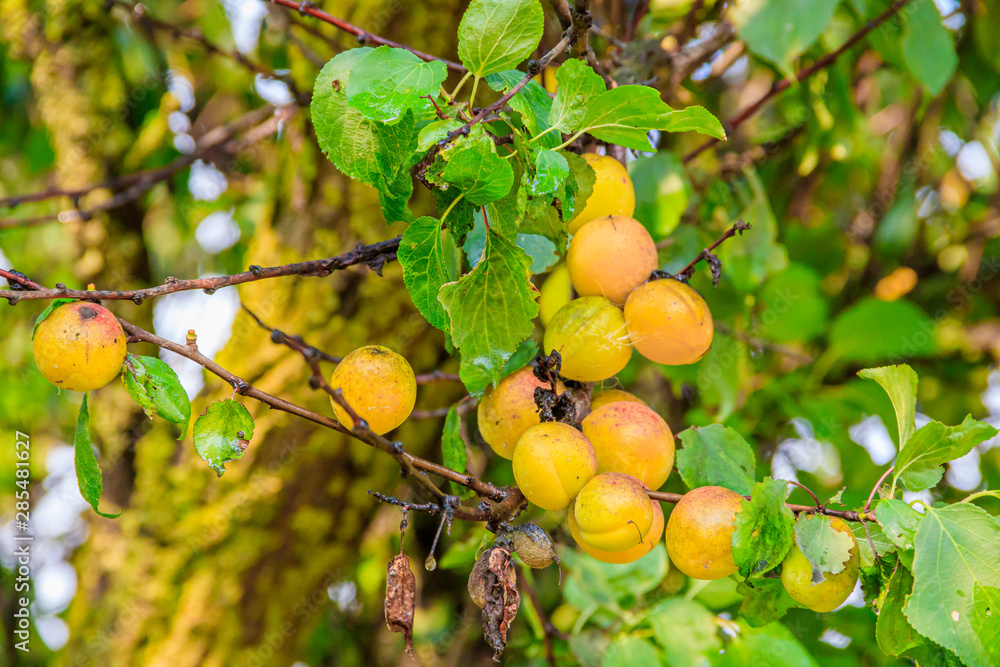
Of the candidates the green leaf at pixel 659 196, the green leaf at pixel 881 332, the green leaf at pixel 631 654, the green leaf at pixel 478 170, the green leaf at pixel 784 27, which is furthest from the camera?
the green leaf at pixel 881 332

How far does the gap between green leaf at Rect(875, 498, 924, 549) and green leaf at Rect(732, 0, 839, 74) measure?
61 cm

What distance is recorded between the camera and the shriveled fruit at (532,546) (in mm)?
696

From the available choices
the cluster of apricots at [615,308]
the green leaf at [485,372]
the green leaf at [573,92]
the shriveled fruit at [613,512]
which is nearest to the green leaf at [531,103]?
the green leaf at [573,92]

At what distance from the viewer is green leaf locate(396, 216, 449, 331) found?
730 millimetres

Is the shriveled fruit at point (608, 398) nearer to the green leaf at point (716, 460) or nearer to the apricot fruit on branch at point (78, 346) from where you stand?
the green leaf at point (716, 460)

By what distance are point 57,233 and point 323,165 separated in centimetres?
120

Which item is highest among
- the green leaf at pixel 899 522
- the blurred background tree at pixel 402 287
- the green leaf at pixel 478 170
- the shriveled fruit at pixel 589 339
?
the green leaf at pixel 478 170

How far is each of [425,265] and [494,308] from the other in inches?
3.5

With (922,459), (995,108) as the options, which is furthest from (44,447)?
(995,108)

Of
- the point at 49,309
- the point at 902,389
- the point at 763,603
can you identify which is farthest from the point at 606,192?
the point at 49,309

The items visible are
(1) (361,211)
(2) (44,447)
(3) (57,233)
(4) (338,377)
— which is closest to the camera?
(4) (338,377)

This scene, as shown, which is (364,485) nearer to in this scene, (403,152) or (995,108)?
(403,152)

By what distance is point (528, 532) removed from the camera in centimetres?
70

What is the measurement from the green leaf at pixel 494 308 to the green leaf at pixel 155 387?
304mm
